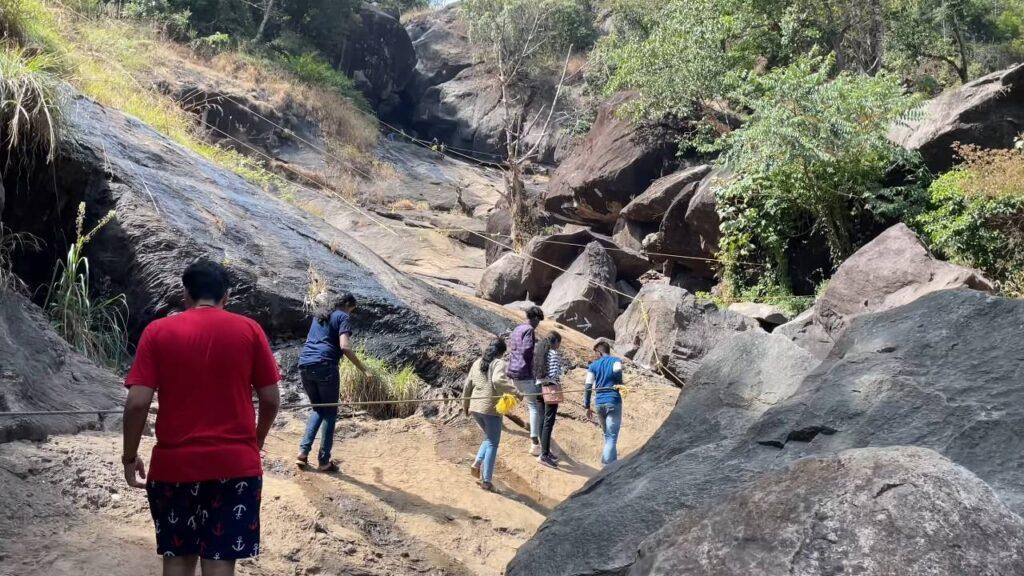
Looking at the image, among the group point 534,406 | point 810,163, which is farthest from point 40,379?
point 810,163

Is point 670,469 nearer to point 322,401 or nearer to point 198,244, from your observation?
point 322,401

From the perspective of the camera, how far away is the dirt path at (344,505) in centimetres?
405

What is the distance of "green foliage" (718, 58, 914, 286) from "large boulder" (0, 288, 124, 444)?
11.9m

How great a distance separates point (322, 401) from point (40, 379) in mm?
1905

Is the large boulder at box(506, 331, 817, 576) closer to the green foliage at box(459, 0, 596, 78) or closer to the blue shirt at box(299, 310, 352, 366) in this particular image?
the blue shirt at box(299, 310, 352, 366)

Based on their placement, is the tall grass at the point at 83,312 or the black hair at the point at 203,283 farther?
the tall grass at the point at 83,312

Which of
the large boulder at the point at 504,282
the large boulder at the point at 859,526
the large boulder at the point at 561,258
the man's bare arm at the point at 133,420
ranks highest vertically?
the large boulder at the point at 859,526

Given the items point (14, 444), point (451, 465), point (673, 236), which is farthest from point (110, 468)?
point (673, 236)

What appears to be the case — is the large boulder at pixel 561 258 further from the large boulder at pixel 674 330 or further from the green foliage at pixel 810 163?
the large boulder at pixel 674 330

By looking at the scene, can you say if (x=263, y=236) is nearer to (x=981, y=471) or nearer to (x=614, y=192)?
(x=981, y=471)

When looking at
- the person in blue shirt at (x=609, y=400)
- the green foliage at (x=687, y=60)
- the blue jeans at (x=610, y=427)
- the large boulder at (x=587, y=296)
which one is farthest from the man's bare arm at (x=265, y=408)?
the green foliage at (x=687, y=60)


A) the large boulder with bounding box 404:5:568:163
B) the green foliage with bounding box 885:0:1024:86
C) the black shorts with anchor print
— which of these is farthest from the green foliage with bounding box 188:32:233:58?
the black shorts with anchor print

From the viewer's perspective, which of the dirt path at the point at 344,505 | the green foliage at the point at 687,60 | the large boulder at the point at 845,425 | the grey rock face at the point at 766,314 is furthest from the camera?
the green foliage at the point at 687,60

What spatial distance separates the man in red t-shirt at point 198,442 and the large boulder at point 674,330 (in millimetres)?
9175
